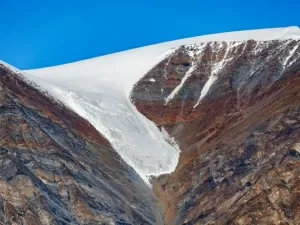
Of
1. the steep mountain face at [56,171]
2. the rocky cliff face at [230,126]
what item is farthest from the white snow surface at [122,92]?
the steep mountain face at [56,171]

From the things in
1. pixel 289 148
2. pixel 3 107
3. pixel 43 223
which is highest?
pixel 3 107

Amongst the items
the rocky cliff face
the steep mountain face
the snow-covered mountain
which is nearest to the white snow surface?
the snow-covered mountain

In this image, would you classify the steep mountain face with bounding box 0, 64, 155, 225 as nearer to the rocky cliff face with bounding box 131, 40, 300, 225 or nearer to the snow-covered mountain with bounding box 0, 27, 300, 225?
the snow-covered mountain with bounding box 0, 27, 300, 225

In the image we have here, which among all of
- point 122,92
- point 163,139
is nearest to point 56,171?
point 163,139

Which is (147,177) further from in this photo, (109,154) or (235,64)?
(235,64)

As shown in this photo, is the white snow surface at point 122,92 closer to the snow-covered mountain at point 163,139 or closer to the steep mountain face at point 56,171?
the snow-covered mountain at point 163,139

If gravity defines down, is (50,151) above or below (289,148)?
above

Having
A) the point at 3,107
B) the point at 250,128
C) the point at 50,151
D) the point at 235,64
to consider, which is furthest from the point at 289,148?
the point at 235,64
